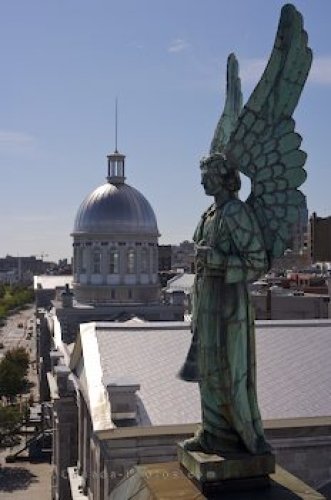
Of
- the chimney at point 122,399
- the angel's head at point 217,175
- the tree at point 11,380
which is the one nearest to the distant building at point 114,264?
the tree at point 11,380

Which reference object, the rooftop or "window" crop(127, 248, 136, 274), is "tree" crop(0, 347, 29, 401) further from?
the rooftop

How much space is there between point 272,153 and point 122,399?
30.4 ft

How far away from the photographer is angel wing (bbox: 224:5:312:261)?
8.80 metres

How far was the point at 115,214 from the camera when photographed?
4938 cm

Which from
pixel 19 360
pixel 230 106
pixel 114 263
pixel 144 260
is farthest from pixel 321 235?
pixel 230 106

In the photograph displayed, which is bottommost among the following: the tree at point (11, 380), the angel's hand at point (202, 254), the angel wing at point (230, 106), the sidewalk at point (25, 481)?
the sidewalk at point (25, 481)

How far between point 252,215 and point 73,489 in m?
15.2

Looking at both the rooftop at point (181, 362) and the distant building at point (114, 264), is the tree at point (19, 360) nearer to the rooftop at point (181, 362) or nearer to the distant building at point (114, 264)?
the distant building at point (114, 264)

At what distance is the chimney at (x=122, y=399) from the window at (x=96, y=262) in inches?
1300

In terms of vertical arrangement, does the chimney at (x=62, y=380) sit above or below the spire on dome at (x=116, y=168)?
below

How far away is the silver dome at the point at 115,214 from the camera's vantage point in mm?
49156

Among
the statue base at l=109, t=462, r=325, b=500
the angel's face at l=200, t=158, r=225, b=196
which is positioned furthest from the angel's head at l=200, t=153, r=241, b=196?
the statue base at l=109, t=462, r=325, b=500

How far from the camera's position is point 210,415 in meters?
9.01

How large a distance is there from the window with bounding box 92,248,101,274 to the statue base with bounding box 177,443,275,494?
4126 cm
